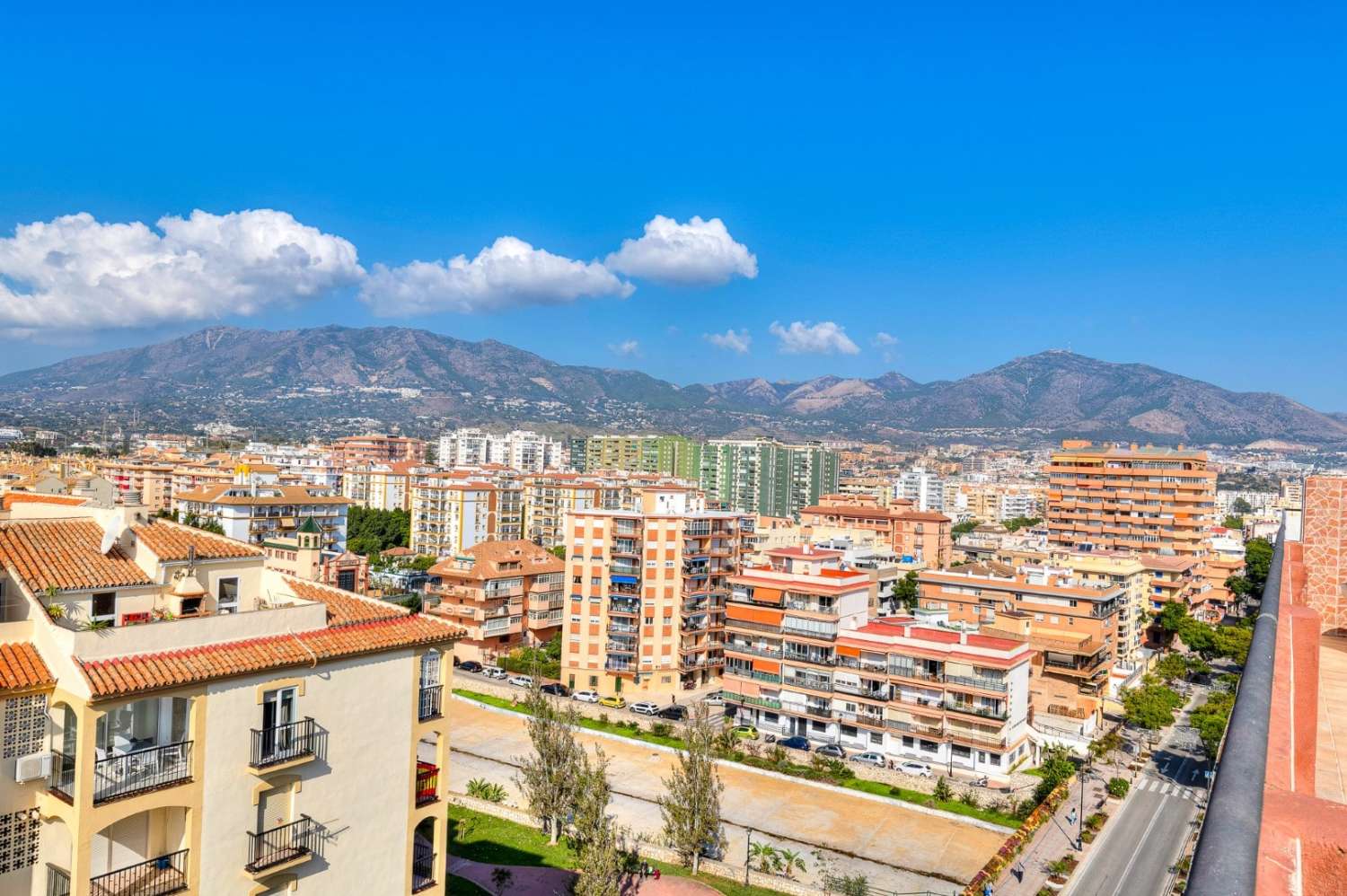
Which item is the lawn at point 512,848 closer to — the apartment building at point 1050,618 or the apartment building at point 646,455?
the apartment building at point 1050,618

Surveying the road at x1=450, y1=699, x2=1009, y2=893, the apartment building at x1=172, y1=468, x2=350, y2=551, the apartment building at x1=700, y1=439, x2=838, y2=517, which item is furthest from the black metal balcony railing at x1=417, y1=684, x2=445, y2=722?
the apartment building at x1=700, y1=439, x2=838, y2=517

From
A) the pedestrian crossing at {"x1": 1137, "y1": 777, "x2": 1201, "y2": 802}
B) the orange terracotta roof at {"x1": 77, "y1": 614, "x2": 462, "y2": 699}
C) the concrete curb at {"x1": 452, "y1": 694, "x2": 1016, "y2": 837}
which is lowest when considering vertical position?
the pedestrian crossing at {"x1": 1137, "y1": 777, "x2": 1201, "y2": 802}

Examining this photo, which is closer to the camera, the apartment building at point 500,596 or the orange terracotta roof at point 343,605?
the orange terracotta roof at point 343,605

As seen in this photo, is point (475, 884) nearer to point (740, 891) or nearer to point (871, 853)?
point (740, 891)

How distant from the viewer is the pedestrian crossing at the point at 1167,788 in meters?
28.8

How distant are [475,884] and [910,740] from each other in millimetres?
16369

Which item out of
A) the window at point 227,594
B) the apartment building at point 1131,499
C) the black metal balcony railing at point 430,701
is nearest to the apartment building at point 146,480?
the apartment building at point 1131,499

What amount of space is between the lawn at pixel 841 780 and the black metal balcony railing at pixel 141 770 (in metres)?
23.1

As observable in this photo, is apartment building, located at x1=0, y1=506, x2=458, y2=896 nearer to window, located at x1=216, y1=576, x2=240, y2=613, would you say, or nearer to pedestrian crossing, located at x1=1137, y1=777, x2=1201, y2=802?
window, located at x1=216, y1=576, x2=240, y2=613

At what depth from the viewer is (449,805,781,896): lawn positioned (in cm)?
2148

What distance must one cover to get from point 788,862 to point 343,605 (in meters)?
16.1

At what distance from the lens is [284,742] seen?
8.83 meters

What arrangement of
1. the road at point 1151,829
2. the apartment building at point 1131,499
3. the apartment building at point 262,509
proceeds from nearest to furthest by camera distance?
1. the road at point 1151,829
2. the apartment building at point 262,509
3. the apartment building at point 1131,499

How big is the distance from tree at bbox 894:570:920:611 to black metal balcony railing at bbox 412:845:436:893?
1597 inches
